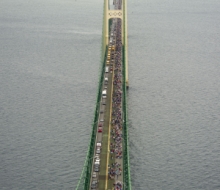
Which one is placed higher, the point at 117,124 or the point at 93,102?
the point at 117,124

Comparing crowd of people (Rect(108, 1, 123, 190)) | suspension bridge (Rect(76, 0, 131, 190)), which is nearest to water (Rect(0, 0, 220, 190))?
suspension bridge (Rect(76, 0, 131, 190))

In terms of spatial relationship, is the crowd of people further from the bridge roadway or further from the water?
the water

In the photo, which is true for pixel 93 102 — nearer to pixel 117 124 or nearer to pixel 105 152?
pixel 117 124

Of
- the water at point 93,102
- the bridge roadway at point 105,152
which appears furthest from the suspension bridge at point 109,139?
the water at point 93,102

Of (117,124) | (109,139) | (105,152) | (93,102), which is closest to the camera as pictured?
(105,152)

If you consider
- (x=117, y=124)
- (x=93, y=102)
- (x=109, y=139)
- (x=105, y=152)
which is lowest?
(x=105, y=152)

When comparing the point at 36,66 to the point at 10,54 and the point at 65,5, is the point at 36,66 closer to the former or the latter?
the point at 10,54

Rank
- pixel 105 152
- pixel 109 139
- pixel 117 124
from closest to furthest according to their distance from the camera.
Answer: pixel 105 152 < pixel 109 139 < pixel 117 124

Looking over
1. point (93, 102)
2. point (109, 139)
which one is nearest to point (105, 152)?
point (109, 139)

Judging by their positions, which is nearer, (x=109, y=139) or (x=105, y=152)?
(x=105, y=152)

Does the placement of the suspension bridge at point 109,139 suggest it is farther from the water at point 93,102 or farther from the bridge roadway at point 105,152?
the water at point 93,102
